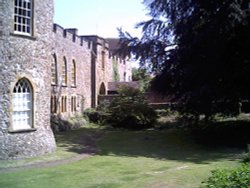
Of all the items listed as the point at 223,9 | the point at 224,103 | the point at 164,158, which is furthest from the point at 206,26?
the point at 164,158

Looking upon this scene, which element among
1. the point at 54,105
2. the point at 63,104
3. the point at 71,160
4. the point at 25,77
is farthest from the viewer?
the point at 63,104

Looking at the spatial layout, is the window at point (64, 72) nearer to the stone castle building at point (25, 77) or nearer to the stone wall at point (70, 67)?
the stone wall at point (70, 67)

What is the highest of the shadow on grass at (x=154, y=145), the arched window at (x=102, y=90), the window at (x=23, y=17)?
the window at (x=23, y=17)

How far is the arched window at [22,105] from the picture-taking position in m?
18.8

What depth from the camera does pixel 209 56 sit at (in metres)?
24.3

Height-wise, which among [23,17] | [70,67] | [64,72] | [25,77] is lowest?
[25,77]

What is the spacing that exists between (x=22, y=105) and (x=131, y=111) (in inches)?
745

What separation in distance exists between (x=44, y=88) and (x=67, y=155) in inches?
139

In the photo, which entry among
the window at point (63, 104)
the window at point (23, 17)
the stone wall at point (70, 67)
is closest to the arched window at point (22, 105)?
the window at point (23, 17)

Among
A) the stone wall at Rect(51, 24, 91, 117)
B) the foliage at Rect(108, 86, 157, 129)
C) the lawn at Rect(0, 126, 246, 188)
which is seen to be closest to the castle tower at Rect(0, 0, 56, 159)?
the lawn at Rect(0, 126, 246, 188)

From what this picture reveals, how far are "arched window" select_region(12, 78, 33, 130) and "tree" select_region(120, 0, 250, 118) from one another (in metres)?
9.65

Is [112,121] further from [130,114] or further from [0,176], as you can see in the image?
[0,176]

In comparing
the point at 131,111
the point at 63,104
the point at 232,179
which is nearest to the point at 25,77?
the point at 232,179

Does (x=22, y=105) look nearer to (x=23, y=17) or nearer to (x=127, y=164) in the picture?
(x=23, y=17)
